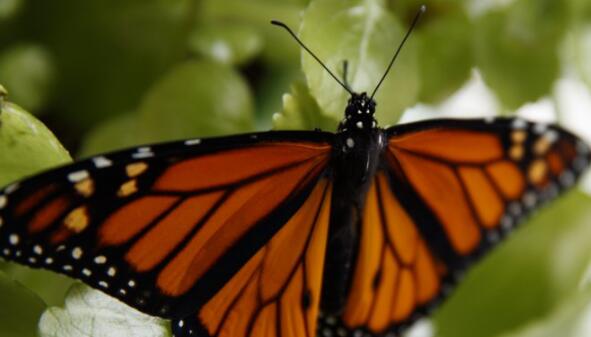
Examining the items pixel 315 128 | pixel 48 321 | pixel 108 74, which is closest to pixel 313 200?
pixel 315 128

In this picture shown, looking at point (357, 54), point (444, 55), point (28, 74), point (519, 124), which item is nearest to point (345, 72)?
point (357, 54)

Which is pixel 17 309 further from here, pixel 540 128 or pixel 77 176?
pixel 540 128

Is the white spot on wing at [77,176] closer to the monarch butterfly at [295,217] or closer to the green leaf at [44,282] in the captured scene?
the monarch butterfly at [295,217]

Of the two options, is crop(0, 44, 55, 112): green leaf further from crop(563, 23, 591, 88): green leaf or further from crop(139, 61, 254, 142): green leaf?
crop(563, 23, 591, 88): green leaf

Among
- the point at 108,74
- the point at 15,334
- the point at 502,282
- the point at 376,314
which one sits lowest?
the point at 15,334

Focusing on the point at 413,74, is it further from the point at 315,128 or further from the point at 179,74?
the point at 179,74
